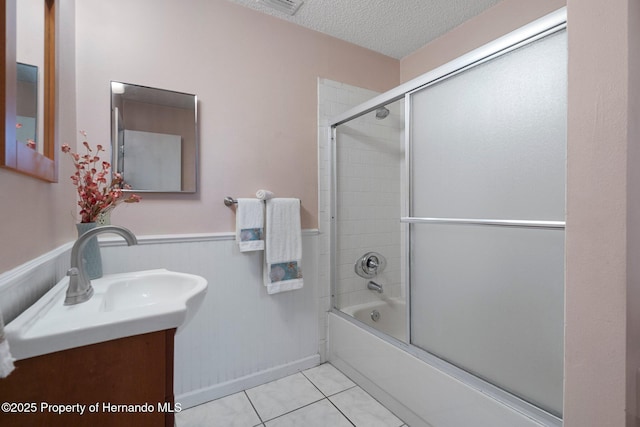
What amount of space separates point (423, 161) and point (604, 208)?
0.90 metres

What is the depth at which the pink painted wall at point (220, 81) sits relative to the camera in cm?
146

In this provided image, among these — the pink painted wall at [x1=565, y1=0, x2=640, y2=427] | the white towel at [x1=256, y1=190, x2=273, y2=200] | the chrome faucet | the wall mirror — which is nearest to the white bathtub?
the white towel at [x1=256, y1=190, x2=273, y2=200]

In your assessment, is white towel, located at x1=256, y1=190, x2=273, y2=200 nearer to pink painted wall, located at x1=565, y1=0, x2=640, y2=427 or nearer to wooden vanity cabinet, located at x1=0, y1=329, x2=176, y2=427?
wooden vanity cabinet, located at x1=0, y1=329, x2=176, y2=427

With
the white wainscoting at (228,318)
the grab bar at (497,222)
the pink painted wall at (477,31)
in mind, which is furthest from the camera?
the pink painted wall at (477,31)

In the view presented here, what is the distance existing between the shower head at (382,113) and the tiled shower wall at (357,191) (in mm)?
32

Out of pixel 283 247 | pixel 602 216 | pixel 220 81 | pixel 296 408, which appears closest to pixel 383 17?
pixel 220 81

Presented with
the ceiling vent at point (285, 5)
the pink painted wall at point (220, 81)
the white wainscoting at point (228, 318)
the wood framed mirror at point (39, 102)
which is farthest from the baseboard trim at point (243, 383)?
the ceiling vent at point (285, 5)

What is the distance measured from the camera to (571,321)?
674 mm

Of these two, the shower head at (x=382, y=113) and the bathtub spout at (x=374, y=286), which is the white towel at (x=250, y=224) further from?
the shower head at (x=382, y=113)

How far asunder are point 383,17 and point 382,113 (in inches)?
24.4

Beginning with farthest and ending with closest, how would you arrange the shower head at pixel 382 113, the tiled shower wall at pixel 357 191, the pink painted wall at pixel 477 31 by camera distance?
the tiled shower wall at pixel 357 191, the shower head at pixel 382 113, the pink painted wall at pixel 477 31

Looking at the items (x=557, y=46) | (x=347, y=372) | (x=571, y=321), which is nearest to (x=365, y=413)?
(x=347, y=372)

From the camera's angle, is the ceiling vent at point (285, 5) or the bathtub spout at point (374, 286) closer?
the ceiling vent at point (285, 5)

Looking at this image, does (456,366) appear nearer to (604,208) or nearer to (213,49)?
(604,208)
